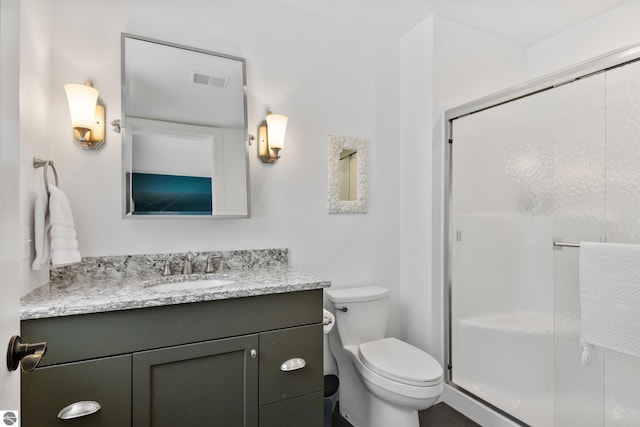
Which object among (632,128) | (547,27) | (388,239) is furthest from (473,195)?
(547,27)

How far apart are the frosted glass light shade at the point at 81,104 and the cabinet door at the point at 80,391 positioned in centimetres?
101

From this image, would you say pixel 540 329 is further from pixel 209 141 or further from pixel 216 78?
pixel 216 78

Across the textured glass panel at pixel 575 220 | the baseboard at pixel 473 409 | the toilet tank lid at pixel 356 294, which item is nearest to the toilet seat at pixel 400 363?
the toilet tank lid at pixel 356 294

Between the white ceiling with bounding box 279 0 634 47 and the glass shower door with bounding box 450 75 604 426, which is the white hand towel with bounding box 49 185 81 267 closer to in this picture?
the white ceiling with bounding box 279 0 634 47

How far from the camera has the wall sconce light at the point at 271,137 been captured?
1904 mm

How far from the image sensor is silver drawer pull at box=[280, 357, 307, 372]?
1.45 metres

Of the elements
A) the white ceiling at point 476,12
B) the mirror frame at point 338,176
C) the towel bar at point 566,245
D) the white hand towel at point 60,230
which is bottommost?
the towel bar at point 566,245

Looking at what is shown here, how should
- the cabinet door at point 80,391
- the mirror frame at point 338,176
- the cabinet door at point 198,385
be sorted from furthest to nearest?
the mirror frame at point 338,176, the cabinet door at point 198,385, the cabinet door at point 80,391

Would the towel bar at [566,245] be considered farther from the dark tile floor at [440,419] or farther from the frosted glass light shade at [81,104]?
the frosted glass light shade at [81,104]

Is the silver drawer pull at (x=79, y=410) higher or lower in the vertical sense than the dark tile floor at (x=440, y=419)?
higher

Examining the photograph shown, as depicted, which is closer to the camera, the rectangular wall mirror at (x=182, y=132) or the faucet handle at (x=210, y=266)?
the rectangular wall mirror at (x=182, y=132)

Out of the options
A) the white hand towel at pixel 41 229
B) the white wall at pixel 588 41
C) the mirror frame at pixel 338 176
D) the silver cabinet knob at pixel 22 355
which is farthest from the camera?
the mirror frame at pixel 338 176

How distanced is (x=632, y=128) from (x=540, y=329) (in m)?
1.06

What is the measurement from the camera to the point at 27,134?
129cm
